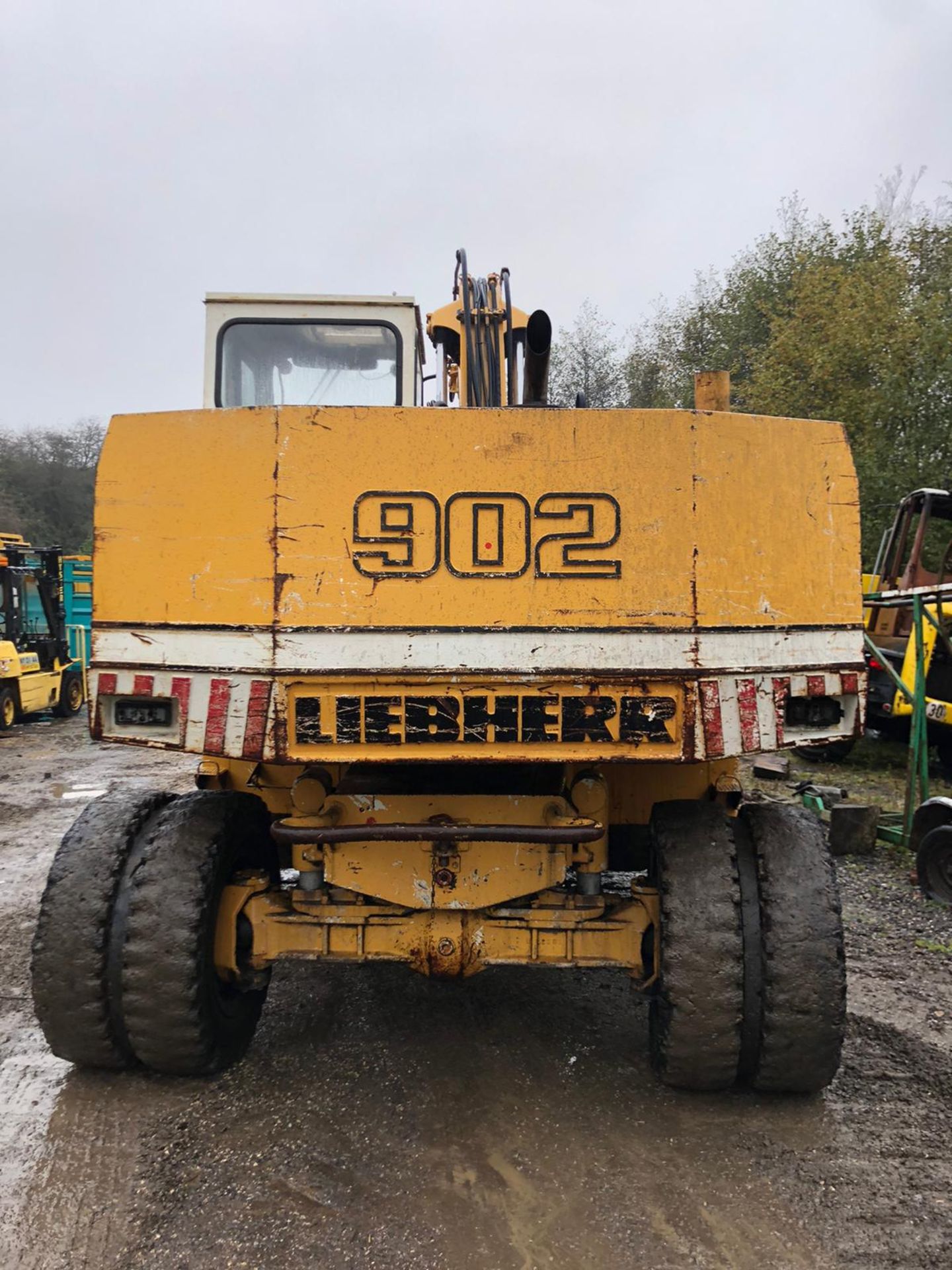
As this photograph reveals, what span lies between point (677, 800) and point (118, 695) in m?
1.90

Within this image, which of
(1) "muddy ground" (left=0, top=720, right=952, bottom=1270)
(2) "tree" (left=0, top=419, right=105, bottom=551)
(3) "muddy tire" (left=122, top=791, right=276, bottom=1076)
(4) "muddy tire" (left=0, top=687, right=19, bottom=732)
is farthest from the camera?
(2) "tree" (left=0, top=419, right=105, bottom=551)

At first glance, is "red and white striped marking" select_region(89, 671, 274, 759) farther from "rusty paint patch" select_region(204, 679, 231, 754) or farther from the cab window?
the cab window

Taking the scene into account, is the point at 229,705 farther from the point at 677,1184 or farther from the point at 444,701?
the point at 677,1184

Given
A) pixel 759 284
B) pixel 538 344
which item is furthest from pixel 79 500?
pixel 538 344

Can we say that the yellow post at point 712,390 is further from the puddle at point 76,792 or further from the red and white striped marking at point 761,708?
the puddle at point 76,792

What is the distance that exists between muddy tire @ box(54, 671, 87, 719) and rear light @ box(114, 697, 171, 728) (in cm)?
1356

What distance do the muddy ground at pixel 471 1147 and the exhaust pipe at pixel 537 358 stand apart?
2.56 meters

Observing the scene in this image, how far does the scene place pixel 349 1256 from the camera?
93.3 inches

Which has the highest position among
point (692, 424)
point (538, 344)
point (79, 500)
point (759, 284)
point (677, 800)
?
point (759, 284)

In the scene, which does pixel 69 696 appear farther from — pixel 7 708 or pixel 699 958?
pixel 699 958

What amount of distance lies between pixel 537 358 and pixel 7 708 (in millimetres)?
12432

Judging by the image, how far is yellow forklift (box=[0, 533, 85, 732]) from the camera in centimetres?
1359

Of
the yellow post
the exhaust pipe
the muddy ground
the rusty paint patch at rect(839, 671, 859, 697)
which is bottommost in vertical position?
the muddy ground

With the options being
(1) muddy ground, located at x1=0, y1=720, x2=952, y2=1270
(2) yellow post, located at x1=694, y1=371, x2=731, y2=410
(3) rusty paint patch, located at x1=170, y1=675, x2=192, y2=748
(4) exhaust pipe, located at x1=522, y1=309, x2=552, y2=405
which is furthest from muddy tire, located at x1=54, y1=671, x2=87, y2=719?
(2) yellow post, located at x1=694, y1=371, x2=731, y2=410
